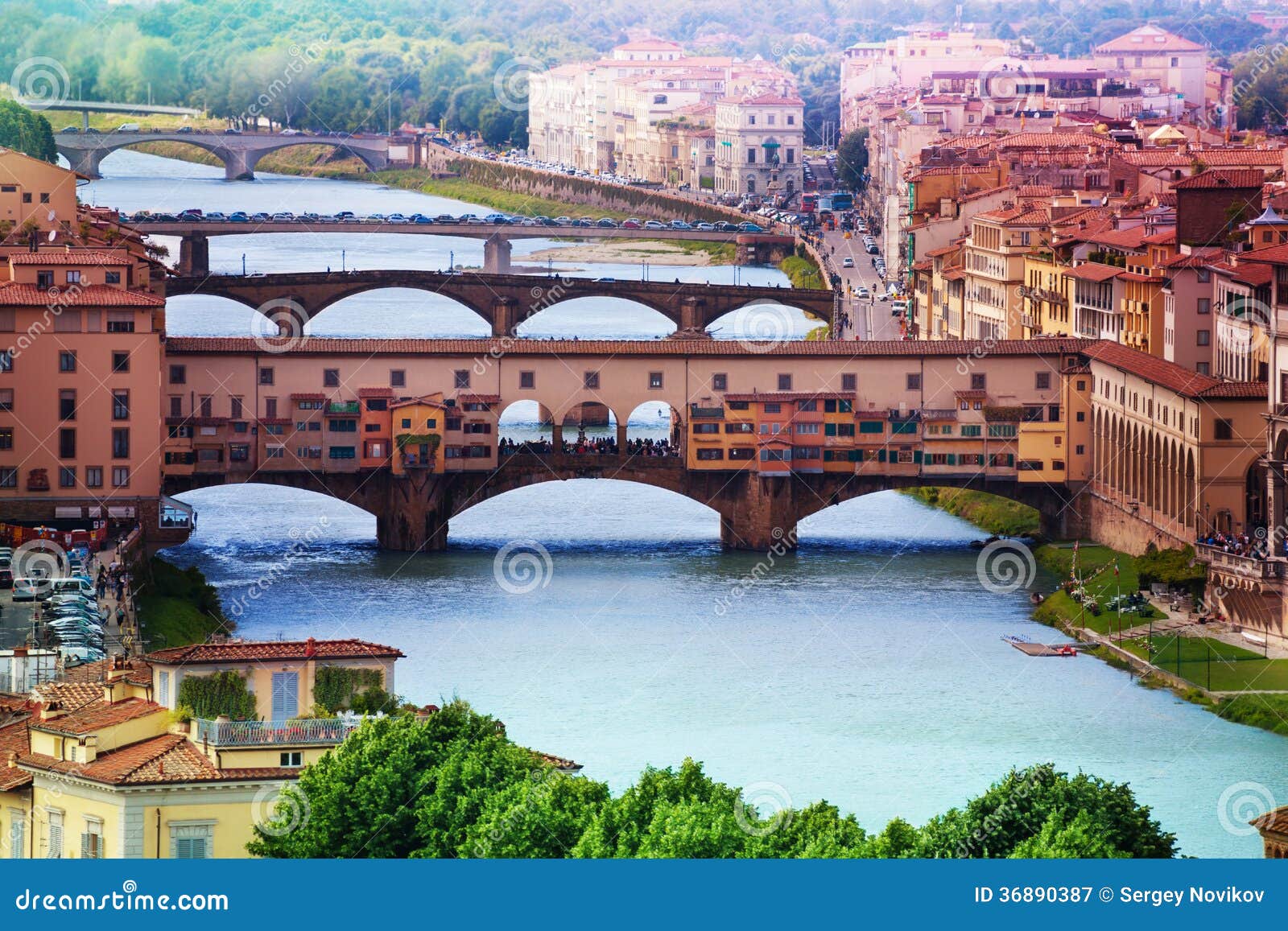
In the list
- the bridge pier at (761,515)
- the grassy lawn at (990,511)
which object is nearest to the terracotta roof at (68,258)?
the bridge pier at (761,515)

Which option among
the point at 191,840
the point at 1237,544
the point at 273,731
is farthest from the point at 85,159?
the point at 191,840

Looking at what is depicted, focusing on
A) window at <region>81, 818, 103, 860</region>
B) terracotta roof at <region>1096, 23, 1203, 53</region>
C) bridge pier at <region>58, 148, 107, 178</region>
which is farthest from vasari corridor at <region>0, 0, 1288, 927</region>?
terracotta roof at <region>1096, 23, 1203, 53</region>

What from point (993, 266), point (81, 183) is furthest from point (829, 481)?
point (81, 183)

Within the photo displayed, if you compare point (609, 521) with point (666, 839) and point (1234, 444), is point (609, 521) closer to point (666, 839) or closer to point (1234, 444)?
point (1234, 444)

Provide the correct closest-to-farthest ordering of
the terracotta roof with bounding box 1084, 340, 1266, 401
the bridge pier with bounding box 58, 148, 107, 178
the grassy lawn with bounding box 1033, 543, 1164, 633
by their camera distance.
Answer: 1. the grassy lawn with bounding box 1033, 543, 1164, 633
2. the terracotta roof with bounding box 1084, 340, 1266, 401
3. the bridge pier with bounding box 58, 148, 107, 178

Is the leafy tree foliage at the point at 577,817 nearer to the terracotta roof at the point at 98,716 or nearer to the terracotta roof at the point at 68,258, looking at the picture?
the terracotta roof at the point at 98,716

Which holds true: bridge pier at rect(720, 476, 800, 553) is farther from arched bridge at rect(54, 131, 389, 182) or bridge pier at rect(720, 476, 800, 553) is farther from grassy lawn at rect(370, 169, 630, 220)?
grassy lawn at rect(370, 169, 630, 220)
